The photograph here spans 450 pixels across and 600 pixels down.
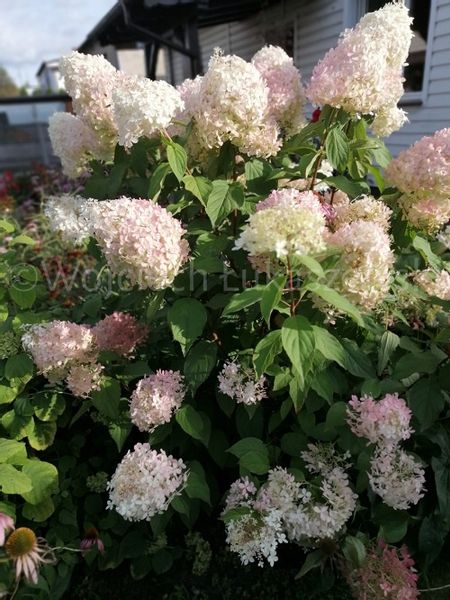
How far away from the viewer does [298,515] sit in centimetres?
144

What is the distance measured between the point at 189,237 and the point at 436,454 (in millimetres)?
1047

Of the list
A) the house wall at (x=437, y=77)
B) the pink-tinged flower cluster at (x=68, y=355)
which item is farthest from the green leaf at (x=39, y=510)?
the house wall at (x=437, y=77)

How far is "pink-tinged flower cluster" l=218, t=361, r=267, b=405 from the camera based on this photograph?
1.52m

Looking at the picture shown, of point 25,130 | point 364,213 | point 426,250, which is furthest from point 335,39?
point 25,130

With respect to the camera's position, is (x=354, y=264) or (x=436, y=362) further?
(x=436, y=362)

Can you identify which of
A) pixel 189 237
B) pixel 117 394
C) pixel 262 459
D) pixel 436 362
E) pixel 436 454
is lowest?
pixel 436 454

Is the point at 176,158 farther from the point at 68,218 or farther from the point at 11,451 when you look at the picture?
the point at 11,451

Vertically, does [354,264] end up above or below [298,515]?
above

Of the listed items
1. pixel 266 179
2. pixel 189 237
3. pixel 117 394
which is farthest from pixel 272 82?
pixel 117 394

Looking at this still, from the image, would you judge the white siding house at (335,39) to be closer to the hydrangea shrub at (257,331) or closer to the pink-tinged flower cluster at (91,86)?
the hydrangea shrub at (257,331)

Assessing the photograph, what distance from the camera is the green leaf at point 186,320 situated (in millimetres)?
1462

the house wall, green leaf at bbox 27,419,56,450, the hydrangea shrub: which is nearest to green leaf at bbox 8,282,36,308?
the hydrangea shrub

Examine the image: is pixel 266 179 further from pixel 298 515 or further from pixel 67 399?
pixel 67 399

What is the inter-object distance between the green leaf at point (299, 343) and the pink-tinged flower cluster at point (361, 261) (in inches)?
6.3
